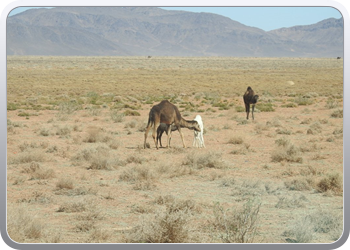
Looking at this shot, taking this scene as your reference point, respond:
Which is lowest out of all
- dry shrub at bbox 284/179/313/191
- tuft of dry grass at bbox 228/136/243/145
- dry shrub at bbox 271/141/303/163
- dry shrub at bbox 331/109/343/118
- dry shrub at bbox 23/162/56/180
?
dry shrub at bbox 284/179/313/191

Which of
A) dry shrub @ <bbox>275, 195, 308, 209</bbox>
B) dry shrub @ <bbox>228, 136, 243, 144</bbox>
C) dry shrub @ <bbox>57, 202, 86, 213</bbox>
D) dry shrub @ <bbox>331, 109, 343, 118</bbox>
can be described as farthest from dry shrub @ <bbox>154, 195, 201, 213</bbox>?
dry shrub @ <bbox>331, 109, 343, 118</bbox>

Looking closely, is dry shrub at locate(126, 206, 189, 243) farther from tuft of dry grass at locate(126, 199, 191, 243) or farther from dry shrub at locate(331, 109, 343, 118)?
dry shrub at locate(331, 109, 343, 118)

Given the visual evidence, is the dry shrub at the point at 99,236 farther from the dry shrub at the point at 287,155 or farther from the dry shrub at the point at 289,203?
the dry shrub at the point at 287,155

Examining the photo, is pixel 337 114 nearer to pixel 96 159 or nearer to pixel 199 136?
pixel 199 136

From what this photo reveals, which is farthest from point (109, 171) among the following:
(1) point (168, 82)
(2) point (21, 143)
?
(1) point (168, 82)

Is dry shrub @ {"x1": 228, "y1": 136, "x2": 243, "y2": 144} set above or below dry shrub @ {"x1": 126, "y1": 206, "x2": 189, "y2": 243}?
above

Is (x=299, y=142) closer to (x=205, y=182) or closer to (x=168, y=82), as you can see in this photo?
(x=205, y=182)

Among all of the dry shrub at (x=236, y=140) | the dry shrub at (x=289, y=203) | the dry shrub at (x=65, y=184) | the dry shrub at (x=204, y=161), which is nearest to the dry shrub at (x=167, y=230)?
the dry shrub at (x=289, y=203)

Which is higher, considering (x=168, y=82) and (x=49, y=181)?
(x=168, y=82)

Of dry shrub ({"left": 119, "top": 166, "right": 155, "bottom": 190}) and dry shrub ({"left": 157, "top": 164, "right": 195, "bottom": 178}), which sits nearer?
dry shrub ({"left": 119, "top": 166, "right": 155, "bottom": 190})

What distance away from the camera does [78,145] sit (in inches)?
806

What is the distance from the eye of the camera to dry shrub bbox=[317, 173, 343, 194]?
39.3ft

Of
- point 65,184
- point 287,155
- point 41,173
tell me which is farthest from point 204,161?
point 41,173

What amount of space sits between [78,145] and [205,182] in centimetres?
869
